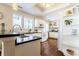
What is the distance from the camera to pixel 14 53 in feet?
4.42

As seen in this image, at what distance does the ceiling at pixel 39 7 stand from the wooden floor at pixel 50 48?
439 millimetres

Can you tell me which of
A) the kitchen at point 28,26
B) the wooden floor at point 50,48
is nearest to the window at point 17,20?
the kitchen at point 28,26

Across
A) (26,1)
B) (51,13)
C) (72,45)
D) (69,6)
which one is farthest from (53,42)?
(26,1)

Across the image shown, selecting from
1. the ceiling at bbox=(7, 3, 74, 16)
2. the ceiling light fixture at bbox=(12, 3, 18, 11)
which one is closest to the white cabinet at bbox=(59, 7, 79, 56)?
the ceiling at bbox=(7, 3, 74, 16)

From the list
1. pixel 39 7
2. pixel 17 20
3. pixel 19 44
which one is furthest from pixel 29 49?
pixel 39 7

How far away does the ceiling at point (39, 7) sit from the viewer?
1385 millimetres

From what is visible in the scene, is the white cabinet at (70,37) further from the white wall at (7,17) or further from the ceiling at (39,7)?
the white wall at (7,17)

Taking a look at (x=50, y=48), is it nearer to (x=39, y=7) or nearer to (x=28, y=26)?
(x=28, y=26)

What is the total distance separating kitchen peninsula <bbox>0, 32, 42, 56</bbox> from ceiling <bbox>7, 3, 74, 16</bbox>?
0.33 metres

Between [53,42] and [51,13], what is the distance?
1.44ft

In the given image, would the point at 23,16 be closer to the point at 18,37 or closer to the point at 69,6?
the point at 18,37

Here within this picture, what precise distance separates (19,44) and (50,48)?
47 centimetres

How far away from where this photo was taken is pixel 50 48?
1476 mm

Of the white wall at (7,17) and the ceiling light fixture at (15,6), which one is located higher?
the ceiling light fixture at (15,6)
